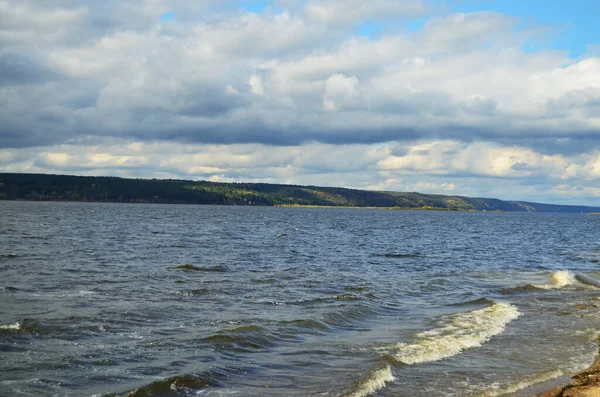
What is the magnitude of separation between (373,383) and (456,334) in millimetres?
7107

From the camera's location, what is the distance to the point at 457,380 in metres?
14.5

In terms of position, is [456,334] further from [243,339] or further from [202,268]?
[202,268]

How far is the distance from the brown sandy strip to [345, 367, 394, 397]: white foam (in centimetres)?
371

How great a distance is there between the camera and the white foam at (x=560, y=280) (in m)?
33.7

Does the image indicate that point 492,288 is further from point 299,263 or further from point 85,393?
point 85,393

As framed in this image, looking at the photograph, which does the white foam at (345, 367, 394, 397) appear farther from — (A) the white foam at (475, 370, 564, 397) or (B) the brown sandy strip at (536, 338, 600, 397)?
(B) the brown sandy strip at (536, 338, 600, 397)

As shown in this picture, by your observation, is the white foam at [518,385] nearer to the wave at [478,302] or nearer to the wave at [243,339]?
the wave at [243,339]

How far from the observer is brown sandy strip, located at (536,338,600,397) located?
11727 millimetres

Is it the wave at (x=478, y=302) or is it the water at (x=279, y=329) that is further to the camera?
the wave at (x=478, y=302)

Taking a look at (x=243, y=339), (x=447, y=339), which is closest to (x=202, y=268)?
(x=243, y=339)

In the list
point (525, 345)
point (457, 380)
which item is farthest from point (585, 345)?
point (457, 380)

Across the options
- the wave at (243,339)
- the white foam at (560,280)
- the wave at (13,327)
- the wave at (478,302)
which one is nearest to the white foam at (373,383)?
the wave at (243,339)

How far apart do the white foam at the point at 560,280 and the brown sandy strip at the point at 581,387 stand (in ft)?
67.7

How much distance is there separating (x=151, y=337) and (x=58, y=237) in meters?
45.5
